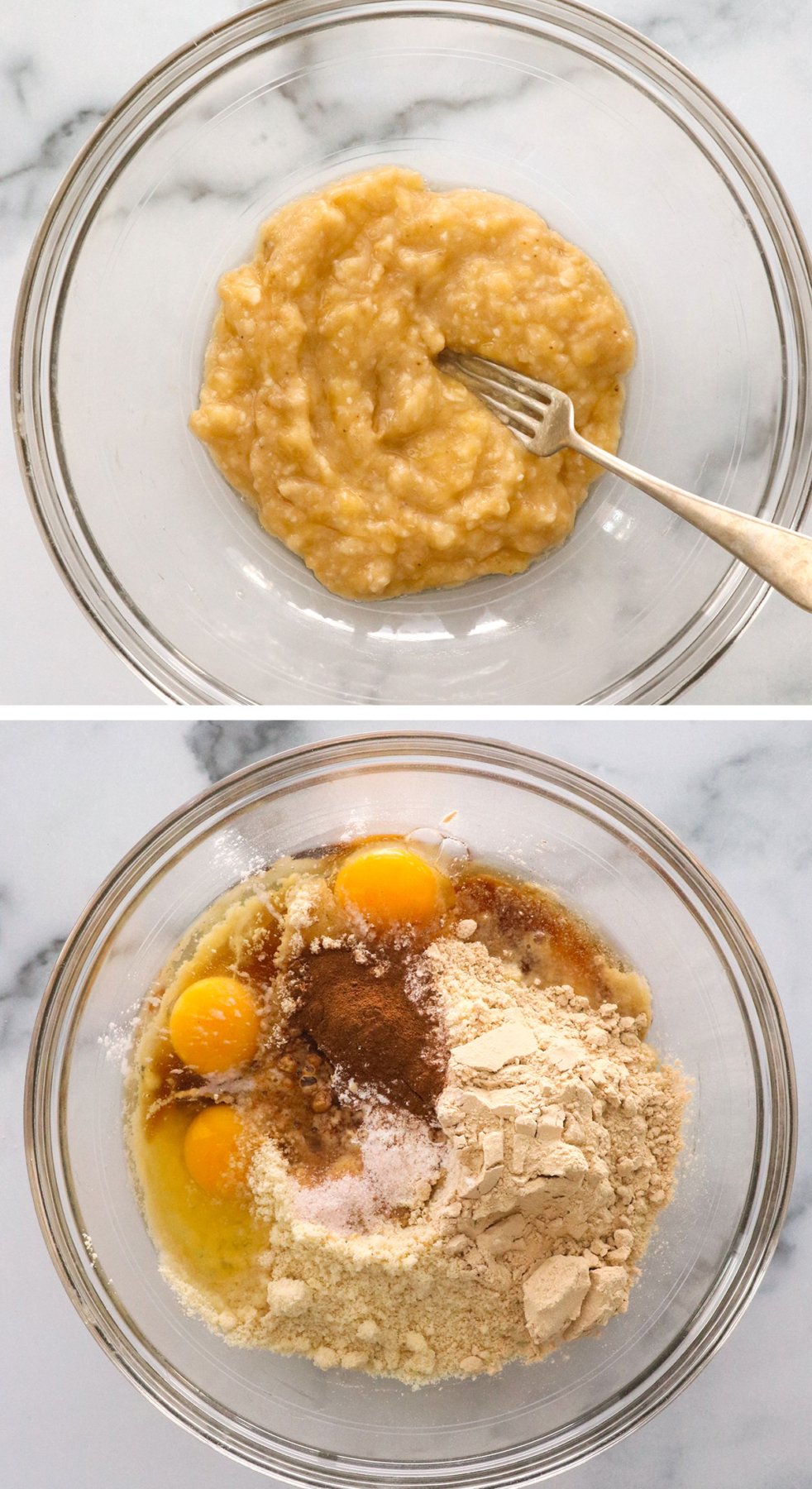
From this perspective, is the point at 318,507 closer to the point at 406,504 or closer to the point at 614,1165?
the point at 406,504

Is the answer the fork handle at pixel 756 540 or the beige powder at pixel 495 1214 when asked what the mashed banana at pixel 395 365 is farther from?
the beige powder at pixel 495 1214

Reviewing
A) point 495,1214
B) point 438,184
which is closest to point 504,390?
point 438,184

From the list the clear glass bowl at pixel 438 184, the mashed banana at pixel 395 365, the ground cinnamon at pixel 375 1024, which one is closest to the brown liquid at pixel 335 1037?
the ground cinnamon at pixel 375 1024

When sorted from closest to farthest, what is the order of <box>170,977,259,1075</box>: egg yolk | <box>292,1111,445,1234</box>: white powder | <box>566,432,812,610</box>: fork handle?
1. <box>566,432,812,610</box>: fork handle
2. <box>292,1111,445,1234</box>: white powder
3. <box>170,977,259,1075</box>: egg yolk

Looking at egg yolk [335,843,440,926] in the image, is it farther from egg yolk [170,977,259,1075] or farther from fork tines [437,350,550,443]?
fork tines [437,350,550,443]

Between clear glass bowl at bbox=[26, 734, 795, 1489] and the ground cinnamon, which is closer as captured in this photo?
the ground cinnamon

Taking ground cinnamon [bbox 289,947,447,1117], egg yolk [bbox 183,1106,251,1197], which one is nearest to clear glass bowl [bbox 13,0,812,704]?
ground cinnamon [bbox 289,947,447,1117]

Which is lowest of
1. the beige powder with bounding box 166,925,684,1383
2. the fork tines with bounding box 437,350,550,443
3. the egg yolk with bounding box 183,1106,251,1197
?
the beige powder with bounding box 166,925,684,1383

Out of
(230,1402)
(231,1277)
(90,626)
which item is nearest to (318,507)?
(90,626)
